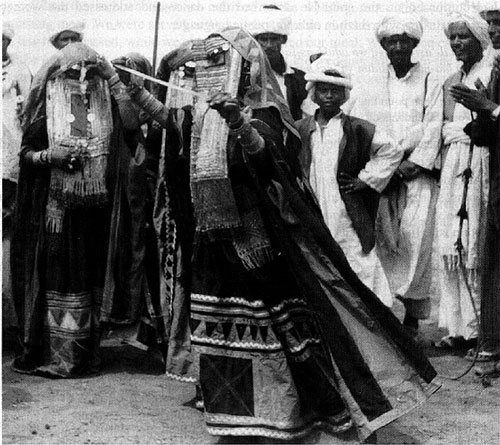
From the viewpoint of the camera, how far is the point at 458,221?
5363mm

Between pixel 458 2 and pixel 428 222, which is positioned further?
pixel 428 222

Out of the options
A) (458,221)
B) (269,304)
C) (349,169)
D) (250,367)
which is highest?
(349,169)

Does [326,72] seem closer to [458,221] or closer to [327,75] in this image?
[327,75]

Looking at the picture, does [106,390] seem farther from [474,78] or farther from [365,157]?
[474,78]

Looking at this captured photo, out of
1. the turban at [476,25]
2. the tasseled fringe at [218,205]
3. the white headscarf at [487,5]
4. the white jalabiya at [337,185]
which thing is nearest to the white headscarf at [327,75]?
the white jalabiya at [337,185]

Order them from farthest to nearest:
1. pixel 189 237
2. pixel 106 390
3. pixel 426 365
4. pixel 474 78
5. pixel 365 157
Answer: pixel 365 157, pixel 474 78, pixel 106 390, pixel 189 237, pixel 426 365

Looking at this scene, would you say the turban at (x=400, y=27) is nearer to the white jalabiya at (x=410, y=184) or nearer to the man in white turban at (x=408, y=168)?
the man in white turban at (x=408, y=168)

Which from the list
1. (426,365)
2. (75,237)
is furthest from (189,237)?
(426,365)

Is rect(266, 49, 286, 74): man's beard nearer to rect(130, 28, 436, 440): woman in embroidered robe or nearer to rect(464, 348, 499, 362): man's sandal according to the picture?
rect(130, 28, 436, 440): woman in embroidered robe

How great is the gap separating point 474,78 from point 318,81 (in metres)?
0.89

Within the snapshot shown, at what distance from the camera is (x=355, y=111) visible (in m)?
5.72

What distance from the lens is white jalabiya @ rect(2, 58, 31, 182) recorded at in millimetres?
5609

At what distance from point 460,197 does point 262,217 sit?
1.63 metres

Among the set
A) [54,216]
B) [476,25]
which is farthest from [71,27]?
[476,25]
